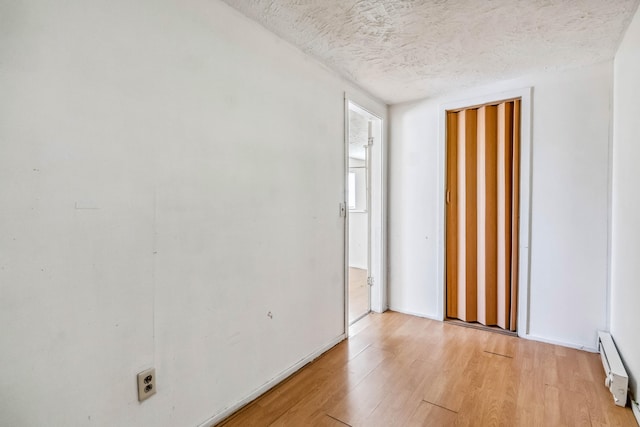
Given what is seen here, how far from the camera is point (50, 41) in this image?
3.59 feet

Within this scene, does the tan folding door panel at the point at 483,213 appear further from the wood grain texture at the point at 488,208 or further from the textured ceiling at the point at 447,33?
the textured ceiling at the point at 447,33

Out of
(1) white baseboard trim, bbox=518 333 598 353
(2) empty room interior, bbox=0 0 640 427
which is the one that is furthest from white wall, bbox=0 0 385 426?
(1) white baseboard trim, bbox=518 333 598 353

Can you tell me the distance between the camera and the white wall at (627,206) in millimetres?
1733

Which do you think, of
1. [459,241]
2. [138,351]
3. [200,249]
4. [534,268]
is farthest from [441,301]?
[138,351]

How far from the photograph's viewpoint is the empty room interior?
1131 millimetres

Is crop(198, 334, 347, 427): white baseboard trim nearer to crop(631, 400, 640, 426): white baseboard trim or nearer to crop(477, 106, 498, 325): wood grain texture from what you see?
crop(477, 106, 498, 325): wood grain texture

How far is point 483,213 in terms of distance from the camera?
9.62ft

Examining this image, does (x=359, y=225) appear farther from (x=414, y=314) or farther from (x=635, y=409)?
(x=635, y=409)

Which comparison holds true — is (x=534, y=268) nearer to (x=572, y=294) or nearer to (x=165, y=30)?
(x=572, y=294)

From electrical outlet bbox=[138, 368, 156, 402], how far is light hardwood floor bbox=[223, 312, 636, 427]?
0.51 metres

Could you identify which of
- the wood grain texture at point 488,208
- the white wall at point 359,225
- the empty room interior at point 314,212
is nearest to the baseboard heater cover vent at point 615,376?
the empty room interior at point 314,212

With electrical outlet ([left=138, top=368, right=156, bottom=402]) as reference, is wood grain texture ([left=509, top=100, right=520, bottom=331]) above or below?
above

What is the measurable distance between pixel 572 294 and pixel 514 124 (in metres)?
1.49

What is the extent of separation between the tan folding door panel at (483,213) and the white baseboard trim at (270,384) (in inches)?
54.9
